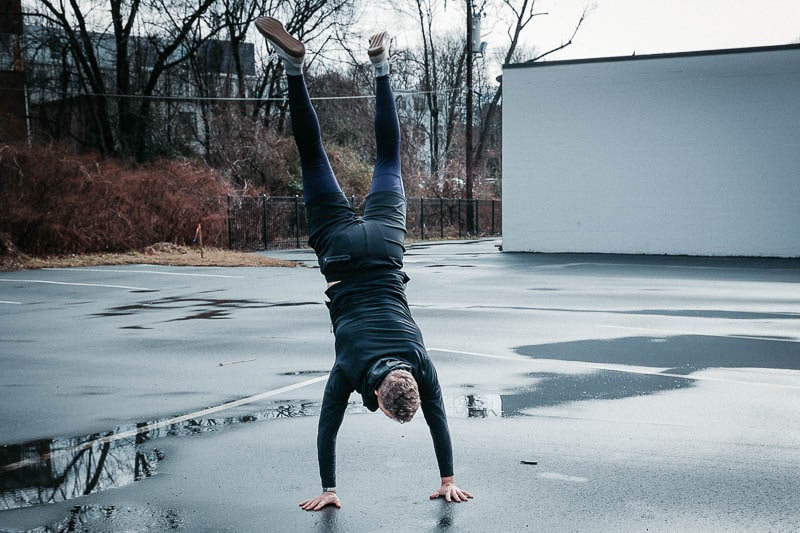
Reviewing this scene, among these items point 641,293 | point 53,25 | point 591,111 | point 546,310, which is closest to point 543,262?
point 591,111

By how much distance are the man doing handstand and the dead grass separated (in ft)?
59.0

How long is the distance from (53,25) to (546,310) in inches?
1149

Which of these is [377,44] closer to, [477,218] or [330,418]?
[330,418]

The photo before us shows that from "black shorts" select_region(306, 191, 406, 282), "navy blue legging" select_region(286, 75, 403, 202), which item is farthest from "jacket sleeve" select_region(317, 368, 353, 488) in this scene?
"navy blue legging" select_region(286, 75, 403, 202)

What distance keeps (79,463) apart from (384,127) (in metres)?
2.91

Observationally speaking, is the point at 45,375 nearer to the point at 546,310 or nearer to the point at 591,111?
the point at 546,310

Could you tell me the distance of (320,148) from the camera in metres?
5.20

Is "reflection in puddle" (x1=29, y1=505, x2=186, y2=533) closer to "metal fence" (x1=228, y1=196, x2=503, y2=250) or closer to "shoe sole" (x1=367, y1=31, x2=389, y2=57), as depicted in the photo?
"shoe sole" (x1=367, y1=31, x2=389, y2=57)

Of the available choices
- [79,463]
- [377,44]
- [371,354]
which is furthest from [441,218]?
[371,354]

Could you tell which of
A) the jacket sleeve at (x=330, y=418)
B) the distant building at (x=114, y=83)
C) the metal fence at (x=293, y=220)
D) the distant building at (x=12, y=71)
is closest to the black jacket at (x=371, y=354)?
the jacket sleeve at (x=330, y=418)

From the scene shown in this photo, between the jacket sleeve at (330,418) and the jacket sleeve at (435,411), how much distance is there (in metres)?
0.40

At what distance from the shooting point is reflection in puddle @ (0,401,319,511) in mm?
4961

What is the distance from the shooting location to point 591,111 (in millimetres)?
27328

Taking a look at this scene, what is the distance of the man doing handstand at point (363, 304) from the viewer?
14.2 ft
